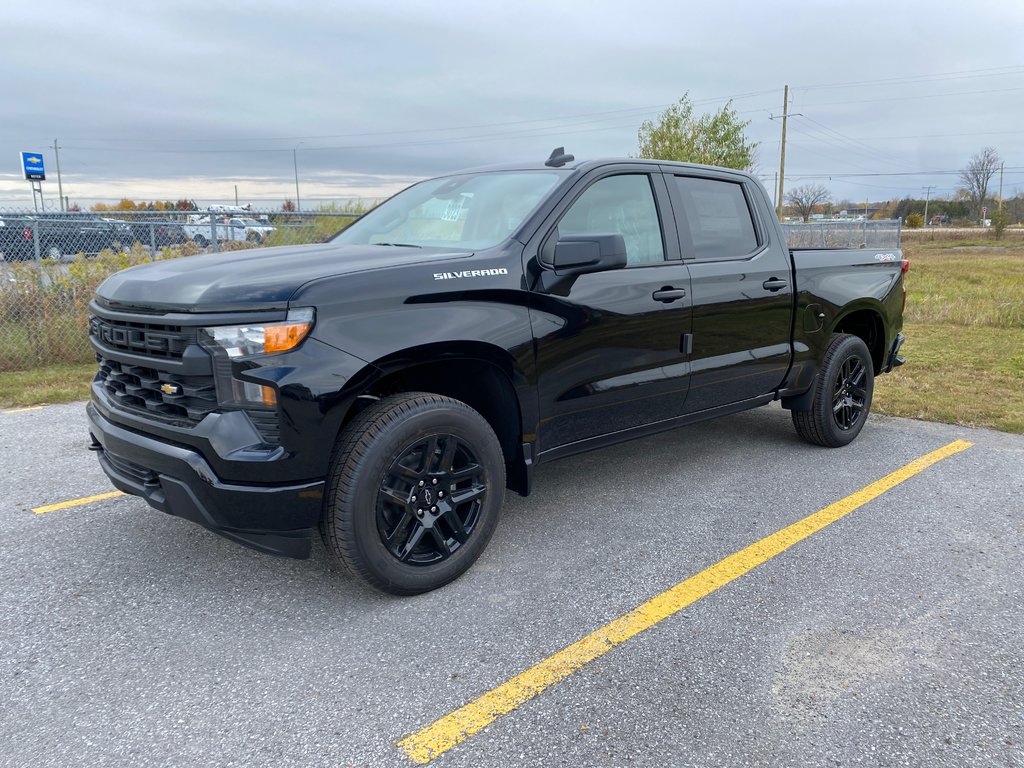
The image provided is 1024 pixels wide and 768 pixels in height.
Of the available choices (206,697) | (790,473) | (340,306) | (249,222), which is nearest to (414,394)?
(340,306)

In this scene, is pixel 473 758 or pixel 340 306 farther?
pixel 340 306

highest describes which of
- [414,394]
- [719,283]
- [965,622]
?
[719,283]

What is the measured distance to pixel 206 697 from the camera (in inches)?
104

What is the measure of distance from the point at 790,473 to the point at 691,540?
1.40 meters

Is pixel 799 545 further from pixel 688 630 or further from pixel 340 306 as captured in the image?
pixel 340 306

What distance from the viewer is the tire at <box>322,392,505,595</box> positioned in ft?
9.98

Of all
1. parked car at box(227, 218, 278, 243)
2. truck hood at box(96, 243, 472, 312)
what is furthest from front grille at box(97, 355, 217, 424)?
parked car at box(227, 218, 278, 243)

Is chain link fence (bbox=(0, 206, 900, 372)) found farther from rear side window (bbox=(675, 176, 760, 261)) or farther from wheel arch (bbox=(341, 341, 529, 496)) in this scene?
wheel arch (bbox=(341, 341, 529, 496))

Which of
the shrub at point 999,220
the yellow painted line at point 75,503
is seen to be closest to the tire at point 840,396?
the yellow painted line at point 75,503

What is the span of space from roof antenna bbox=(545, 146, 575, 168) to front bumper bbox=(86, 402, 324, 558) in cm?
213

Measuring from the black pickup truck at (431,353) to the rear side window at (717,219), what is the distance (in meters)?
0.02

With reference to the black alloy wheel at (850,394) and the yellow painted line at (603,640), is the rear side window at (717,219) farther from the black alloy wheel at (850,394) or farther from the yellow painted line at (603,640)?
the yellow painted line at (603,640)

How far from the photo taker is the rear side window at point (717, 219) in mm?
4465

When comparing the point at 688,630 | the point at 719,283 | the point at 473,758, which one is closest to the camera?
the point at 473,758
